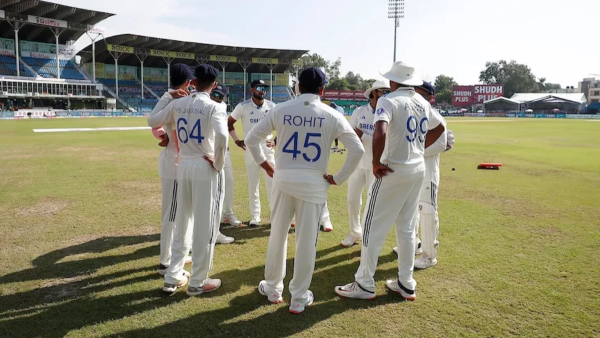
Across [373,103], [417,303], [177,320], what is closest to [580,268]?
[417,303]

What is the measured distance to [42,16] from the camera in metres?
54.3

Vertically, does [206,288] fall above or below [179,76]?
below

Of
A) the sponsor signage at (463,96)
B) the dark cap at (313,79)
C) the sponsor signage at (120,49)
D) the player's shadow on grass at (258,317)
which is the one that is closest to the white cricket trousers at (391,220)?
the player's shadow on grass at (258,317)

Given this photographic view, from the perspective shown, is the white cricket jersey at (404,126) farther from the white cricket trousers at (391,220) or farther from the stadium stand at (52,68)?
the stadium stand at (52,68)

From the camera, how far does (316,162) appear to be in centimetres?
374

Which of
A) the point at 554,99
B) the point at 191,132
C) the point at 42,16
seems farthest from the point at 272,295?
the point at 554,99

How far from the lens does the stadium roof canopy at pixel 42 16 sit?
166 ft

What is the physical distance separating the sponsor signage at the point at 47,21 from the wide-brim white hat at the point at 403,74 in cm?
6373

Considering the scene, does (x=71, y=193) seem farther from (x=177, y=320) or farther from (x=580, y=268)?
(x=580, y=268)

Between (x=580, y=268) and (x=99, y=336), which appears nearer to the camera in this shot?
(x=99, y=336)

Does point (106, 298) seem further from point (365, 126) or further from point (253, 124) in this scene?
point (365, 126)

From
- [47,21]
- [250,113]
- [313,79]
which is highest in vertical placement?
[47,21]

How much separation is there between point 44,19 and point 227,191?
2430 inches

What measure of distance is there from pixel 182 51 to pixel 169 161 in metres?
67.7
